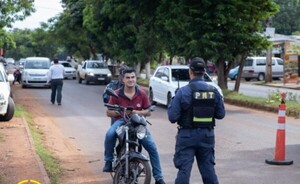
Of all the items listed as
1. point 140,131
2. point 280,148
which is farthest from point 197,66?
point 280,148

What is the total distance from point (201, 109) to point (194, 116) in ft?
0.36

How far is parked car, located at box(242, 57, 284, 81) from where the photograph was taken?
4502 centimetres

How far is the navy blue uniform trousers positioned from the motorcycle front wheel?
2.76 ft

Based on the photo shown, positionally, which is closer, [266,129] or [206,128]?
[206,128]

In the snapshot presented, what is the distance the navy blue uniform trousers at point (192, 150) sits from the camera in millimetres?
6629

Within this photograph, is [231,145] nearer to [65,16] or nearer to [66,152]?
[66,152]

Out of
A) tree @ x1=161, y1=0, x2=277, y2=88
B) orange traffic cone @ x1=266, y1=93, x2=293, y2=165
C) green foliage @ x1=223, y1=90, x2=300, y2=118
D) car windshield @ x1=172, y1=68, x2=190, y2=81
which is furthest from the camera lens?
tree @ x1=161, y1=0, x2=277, y2=88

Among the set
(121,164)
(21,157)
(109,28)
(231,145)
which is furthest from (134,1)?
(121,164)

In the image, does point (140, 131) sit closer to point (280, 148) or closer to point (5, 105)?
point (280, 148)

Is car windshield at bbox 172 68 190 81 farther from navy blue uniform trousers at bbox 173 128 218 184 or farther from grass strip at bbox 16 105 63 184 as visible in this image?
navy blue uniform trousers at bbox 173 128 218 184

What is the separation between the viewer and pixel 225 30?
23641mm

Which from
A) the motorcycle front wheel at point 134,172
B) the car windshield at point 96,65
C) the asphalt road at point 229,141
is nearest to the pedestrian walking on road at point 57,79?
the asphalt road at point 229,141

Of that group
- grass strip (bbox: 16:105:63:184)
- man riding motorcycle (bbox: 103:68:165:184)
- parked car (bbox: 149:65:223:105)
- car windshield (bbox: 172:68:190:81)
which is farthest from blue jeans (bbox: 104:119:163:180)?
car windshield (bbox: 172:68:190:81)

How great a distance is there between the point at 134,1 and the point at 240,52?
5801 millimetres
